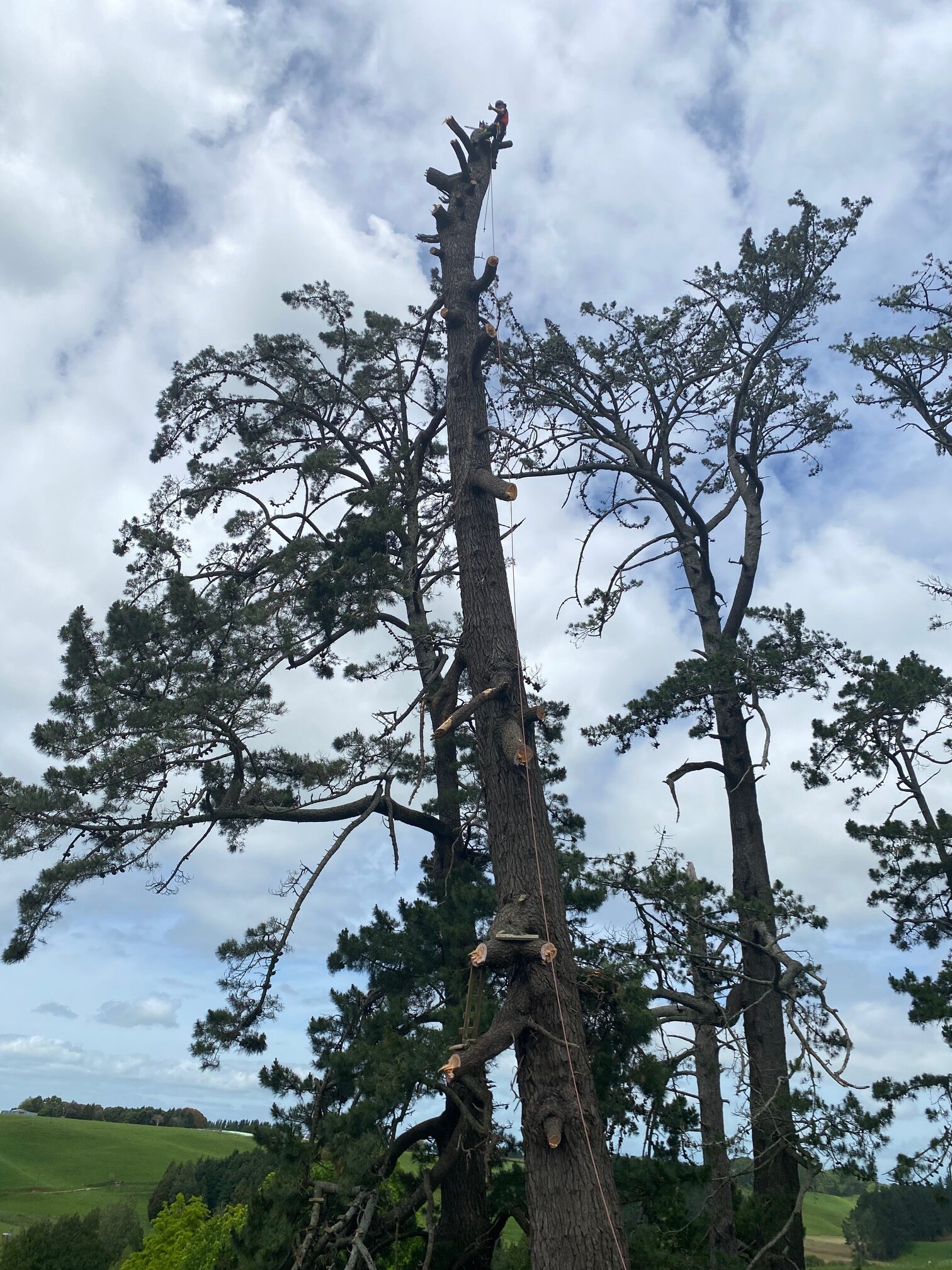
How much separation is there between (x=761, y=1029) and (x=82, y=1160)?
2675 inches

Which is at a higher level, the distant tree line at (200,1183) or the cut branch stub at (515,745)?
the cut branch stub at (515,745)

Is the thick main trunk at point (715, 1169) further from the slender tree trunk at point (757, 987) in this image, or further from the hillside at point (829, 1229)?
the hillside at point (829, 1229)

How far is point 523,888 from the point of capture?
5.24m

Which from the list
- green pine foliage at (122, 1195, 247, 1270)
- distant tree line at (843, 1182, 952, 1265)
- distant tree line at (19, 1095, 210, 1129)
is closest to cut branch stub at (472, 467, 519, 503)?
green pine foliage at (122, 1195, 247, 1270)

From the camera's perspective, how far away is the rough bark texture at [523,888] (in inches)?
173

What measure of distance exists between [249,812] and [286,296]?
272 inches

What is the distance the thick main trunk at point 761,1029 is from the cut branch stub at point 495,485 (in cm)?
456

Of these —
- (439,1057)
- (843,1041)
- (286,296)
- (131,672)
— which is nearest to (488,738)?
(439,1057)

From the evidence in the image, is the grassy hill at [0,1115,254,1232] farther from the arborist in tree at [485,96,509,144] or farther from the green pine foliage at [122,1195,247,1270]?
the arborist in tree at [485,96,509,144]

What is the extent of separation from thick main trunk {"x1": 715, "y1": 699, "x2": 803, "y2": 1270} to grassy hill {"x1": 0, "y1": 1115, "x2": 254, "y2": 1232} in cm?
4735

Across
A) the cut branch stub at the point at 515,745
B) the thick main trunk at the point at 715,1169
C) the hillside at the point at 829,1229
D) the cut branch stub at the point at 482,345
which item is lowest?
the hillside at the point at 829,1229

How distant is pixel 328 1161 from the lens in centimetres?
617

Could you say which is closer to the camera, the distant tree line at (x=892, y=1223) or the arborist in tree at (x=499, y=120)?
the arborist in tree at (x=499, y=120)

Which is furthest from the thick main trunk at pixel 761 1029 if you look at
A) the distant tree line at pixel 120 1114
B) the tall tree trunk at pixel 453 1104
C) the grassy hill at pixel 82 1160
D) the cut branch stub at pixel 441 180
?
the distant tree line at pixel 120 1114
